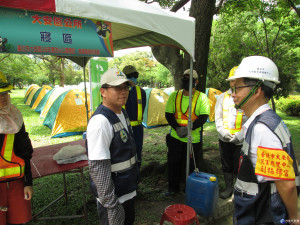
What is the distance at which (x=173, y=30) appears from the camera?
89.9 inches

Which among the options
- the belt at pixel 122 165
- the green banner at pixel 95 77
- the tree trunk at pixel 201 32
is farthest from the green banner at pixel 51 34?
the green banner at pixel 95 77

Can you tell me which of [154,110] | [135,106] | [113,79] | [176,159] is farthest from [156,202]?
[154,110]

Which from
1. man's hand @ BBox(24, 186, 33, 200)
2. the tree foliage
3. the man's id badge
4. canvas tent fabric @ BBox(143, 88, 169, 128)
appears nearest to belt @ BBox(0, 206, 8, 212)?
man's hand @ BBox(24, 186, 33, 200)

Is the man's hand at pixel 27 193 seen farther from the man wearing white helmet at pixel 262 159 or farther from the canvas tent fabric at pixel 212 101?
the canvas tent fabric at pixel 212 101

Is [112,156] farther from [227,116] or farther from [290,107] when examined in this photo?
[290,107]

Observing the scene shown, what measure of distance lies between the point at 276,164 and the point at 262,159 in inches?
3.0

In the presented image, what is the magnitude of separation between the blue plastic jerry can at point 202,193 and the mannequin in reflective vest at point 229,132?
679 mm

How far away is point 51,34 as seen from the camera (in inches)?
69.5

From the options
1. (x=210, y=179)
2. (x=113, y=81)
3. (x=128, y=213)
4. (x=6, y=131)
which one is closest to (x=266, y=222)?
(x=128, y=213)

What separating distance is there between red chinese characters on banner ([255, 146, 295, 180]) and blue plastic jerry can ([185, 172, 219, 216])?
139cm

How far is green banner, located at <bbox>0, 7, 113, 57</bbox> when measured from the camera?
160 cm

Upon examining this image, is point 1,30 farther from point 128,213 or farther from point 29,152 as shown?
point 128,213

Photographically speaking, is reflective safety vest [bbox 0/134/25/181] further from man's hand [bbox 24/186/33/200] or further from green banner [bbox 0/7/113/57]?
green banner [bbox 0/7/113/57]

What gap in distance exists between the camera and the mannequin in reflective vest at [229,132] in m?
3.06
